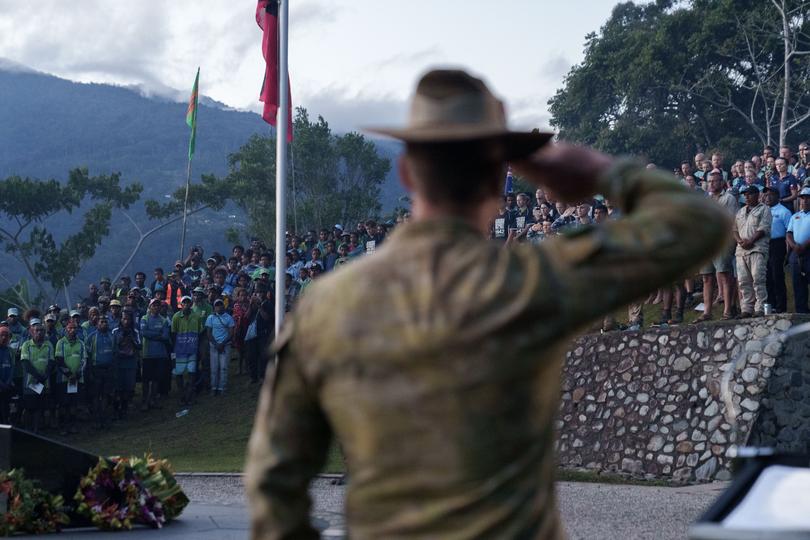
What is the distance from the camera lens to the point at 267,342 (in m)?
21.3

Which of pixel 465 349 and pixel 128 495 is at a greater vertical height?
Result: pixel 465 349

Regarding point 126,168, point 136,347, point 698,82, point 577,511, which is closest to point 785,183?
point 577,511

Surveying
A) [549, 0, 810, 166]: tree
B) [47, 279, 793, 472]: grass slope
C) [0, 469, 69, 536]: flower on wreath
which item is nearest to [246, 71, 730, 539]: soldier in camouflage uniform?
[0, 469, 69, 536]: flower on wreath

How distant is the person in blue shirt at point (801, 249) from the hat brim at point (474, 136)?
1327cm

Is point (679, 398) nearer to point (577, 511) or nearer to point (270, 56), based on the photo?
point (577, 511)

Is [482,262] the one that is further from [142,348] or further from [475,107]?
[142,348]

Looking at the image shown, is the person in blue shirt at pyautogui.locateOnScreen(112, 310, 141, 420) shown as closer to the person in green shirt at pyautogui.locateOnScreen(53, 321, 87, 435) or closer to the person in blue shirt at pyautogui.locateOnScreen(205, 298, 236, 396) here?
the person in green shirt at pyautogui.locateOnScreen(53, 321, 87, 435)

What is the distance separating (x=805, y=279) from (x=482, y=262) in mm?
13771

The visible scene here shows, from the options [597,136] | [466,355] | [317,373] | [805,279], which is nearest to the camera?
[466,355]

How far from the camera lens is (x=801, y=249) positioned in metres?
14.6

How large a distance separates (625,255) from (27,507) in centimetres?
768

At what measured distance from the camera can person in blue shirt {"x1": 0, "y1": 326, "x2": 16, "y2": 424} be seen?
19.8 m

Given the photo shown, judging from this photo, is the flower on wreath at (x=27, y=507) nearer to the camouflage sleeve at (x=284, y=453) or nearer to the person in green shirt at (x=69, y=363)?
the camouflage sleeve at (x=284, y=453)

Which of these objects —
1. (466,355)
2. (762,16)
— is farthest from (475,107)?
(762,16)
